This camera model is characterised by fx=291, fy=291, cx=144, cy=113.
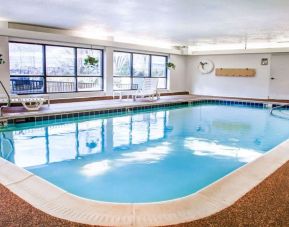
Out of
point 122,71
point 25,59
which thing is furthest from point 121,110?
point 25,59

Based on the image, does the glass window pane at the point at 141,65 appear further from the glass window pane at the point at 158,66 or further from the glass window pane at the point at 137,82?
the glass window pane at the point at 158,66

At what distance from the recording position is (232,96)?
540 inches

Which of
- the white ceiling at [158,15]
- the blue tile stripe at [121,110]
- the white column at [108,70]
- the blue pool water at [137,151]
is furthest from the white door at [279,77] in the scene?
the white column at [108,70]

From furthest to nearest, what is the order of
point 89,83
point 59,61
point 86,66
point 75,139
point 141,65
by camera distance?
1. point 141,65
2. point 89,83
3. point 86,66
4. point 59,61
5. point 75,139

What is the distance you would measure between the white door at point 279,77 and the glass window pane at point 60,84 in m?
8.34

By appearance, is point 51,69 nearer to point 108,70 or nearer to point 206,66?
point 108,70

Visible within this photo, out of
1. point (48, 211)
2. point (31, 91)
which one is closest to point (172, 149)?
point (48, 211)

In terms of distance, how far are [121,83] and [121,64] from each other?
779 mm

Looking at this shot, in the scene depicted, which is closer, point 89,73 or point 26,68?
point 26,68

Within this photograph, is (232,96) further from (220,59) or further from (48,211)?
(48,211)

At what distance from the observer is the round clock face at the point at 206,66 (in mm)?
14086

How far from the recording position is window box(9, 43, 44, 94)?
8.91 metres

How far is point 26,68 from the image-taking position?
916 centimetres

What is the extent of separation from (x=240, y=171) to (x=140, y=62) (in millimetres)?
9932
